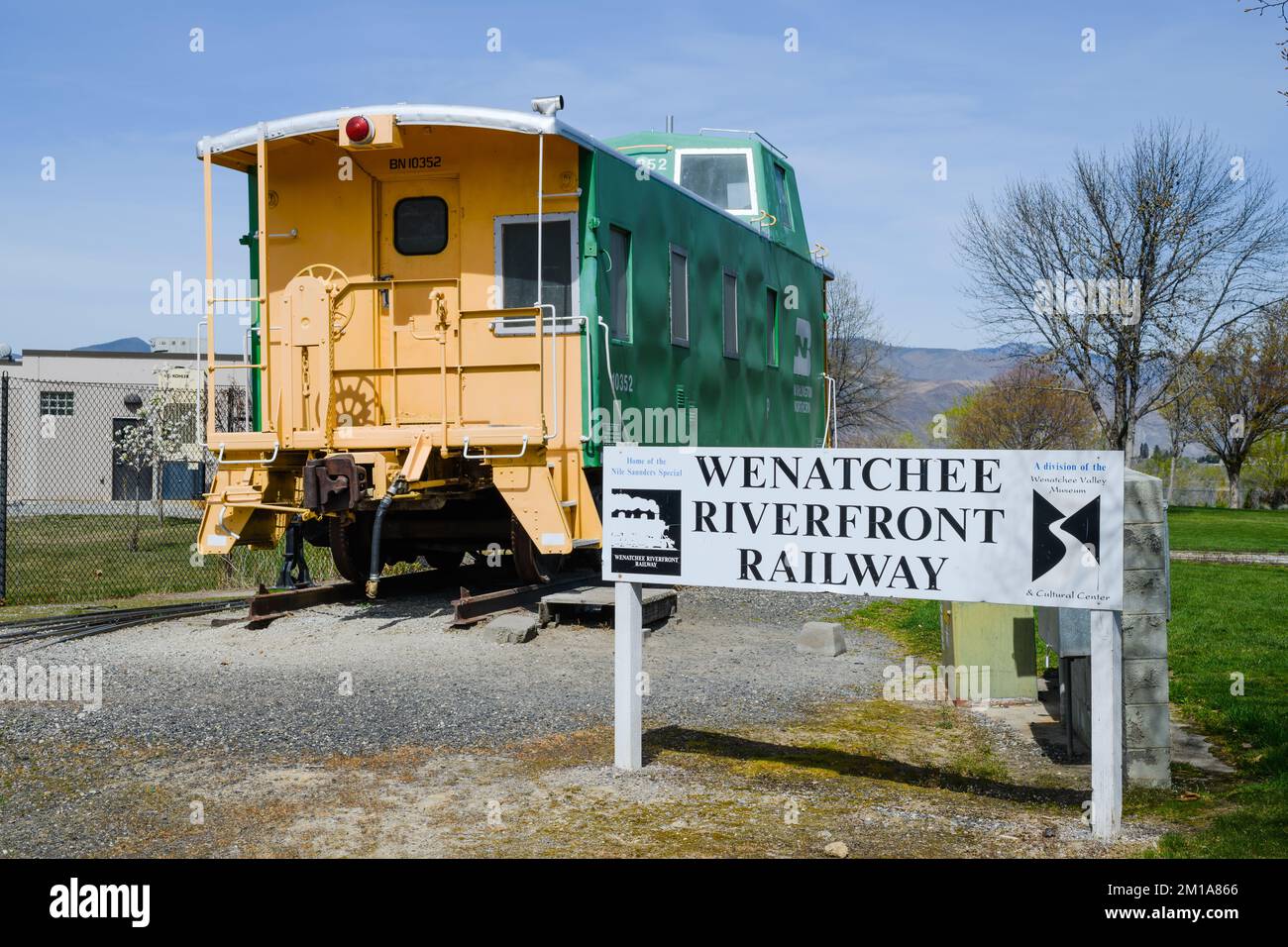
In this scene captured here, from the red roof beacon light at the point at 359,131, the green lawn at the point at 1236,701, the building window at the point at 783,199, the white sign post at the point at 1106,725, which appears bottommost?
the green lawn at the point at 1236,701

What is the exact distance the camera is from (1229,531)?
85.3ft

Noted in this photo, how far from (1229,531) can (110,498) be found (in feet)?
105

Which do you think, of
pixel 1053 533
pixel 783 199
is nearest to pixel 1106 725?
pixel 1053 533

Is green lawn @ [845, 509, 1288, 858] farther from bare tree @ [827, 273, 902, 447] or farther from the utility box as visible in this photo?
bare tree @ [827, 273, 902, 447]

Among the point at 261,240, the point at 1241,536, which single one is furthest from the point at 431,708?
the point at 1241,536

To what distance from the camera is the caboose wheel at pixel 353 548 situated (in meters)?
10.9

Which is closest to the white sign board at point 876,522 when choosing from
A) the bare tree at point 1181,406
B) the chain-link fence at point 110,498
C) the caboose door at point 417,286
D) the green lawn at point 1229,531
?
the caboose door at point 417,286

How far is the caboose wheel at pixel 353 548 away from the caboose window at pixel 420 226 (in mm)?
2383

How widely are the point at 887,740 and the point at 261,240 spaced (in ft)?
21.0

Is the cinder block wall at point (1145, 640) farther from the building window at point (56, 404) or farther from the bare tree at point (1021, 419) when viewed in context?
the bare tree at point (1021, 419)

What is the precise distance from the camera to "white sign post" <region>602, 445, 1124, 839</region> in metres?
5.09

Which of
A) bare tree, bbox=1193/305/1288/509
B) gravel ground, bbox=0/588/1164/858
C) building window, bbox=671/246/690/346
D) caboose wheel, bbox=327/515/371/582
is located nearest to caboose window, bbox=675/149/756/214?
building window, bbox=671/246/690/346

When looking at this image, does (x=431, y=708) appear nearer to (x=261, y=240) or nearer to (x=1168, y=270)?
(x=261, y=240)
